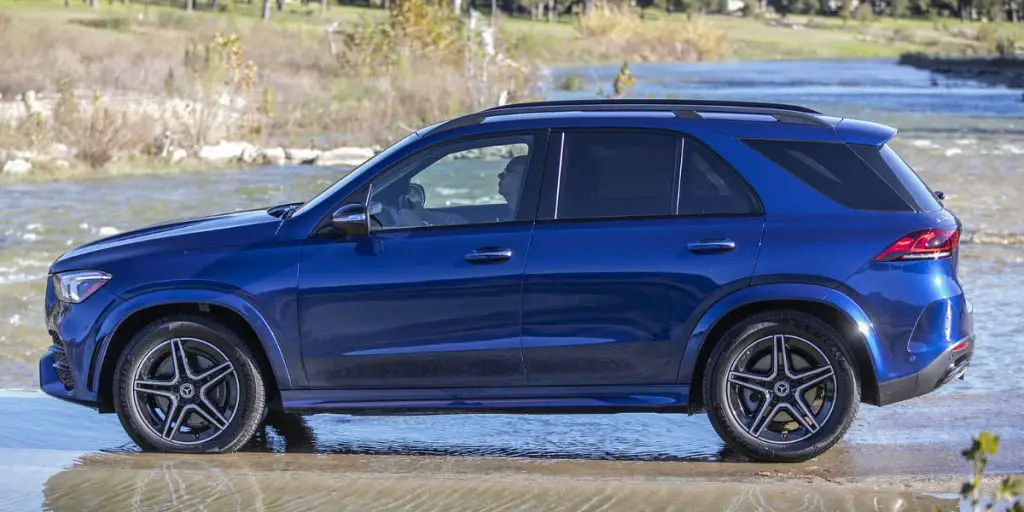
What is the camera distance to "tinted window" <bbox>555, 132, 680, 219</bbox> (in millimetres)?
7359

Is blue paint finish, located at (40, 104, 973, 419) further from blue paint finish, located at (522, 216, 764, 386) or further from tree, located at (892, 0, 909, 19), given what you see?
tree, located at (892, 0, 909, 19)

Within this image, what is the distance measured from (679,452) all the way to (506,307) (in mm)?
1175

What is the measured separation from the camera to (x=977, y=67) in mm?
81312

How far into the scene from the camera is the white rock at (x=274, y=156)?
2955cm

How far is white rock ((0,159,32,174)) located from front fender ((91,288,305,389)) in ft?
64.4

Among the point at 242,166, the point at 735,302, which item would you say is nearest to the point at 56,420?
the point at 735,302

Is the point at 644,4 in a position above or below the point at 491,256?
below

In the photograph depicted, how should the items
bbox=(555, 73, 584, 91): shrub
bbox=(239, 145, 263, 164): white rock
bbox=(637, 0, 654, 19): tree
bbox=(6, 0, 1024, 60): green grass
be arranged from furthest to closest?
1. bbox=(637, 0, 654, 19): tree
2. bbox=(6, 0, 1024, 60): green grass
3. bbox=(555, 73, 584, 91): shrub
4. bbox=(239, 145, 263, 164): white rock

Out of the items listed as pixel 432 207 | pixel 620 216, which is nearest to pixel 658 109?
pixel 620 216

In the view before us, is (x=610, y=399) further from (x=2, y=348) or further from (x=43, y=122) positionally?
Result: (x=43, y=122)

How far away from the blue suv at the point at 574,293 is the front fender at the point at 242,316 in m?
0.01

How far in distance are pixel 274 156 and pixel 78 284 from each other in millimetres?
22338

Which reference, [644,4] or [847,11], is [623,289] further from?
[847,11]

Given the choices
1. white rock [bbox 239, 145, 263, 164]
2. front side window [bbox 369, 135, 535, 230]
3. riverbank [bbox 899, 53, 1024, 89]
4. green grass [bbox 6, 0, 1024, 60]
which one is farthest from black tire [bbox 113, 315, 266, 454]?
riverbank [bbox 899, 53, 1024, 89]
